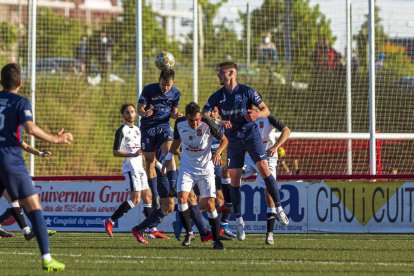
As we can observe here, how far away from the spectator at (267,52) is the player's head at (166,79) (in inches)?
363

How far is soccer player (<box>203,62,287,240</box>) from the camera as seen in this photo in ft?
47.8

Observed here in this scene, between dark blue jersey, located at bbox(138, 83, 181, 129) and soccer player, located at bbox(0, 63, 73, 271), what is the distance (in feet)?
18.9

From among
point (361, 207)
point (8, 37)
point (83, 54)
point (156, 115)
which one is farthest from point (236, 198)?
point (8, 37)

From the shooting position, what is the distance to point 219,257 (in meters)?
12.2

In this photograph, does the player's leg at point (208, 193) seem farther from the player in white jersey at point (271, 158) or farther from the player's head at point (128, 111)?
the player's head at point (128, 111)

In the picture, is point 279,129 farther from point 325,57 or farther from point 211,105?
point 325,57

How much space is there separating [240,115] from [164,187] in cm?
190

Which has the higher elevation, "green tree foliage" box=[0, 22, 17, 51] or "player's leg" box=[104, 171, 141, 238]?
"green tree foliage" box=[0, 22, 17, 51]

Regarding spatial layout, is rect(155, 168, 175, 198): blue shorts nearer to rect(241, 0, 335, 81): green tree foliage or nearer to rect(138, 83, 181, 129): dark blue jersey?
rect(138, 83, 181, 129): dark blue jersey

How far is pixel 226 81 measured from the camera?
14586 mm

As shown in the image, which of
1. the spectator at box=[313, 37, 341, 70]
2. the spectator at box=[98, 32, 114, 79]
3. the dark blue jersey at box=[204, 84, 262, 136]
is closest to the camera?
the dark blue jersey at box=[204, 84, 262, 136]

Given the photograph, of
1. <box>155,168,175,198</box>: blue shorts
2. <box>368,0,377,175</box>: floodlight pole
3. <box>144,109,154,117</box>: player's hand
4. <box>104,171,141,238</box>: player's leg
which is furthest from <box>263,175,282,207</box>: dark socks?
<box>368,0,377,175</box>: floodlight pole

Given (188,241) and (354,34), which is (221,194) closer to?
(188,241)

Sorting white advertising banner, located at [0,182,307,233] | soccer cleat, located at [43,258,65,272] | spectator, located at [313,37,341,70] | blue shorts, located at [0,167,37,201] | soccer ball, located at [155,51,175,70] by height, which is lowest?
white advertising banner, located at [0,182,307,233]
